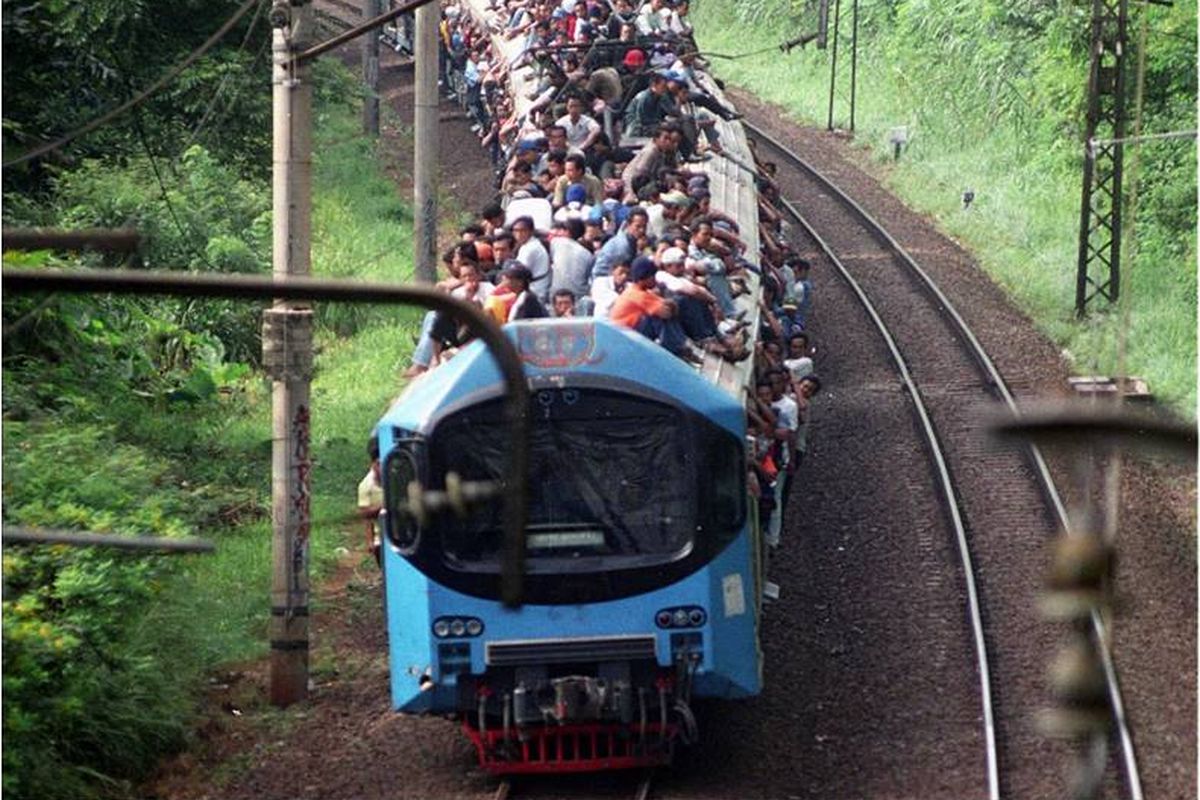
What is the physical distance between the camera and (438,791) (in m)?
12.0

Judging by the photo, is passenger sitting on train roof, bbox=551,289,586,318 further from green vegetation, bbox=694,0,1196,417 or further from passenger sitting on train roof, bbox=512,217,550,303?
green vegetation, bbox=694,0,1196,417

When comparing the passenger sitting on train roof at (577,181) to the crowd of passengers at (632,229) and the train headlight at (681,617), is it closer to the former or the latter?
the crowd of passengers at (632,229)

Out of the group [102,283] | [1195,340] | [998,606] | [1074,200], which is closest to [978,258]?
[1074,200]

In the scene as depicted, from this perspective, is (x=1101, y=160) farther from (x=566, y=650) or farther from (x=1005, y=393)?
(x=566, y=650)

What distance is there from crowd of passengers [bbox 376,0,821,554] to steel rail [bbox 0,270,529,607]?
6.02 m

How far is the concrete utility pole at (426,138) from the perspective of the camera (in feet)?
64.4

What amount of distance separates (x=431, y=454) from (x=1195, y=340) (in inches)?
580

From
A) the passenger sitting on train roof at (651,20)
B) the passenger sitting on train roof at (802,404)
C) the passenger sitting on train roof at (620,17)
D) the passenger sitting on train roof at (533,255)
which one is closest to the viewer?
the passenger sitting on train roof at (533,255)

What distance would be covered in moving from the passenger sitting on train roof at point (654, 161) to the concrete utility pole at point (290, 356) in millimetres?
5196

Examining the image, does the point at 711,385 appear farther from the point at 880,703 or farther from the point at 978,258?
the point at 978,258

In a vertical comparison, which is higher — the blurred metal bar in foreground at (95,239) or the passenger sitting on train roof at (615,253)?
the passenger sitting on train roof at (615,253)

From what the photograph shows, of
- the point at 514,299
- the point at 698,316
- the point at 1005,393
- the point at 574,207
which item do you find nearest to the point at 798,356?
the point at 574,207

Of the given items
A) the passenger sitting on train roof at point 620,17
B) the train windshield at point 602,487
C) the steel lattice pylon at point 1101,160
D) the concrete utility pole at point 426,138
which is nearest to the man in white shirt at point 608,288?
the train windshield at point 602,487

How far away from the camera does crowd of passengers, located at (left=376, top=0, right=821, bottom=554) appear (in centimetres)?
1345
